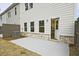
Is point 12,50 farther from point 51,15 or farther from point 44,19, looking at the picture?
point 51,15

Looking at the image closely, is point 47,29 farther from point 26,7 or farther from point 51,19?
point 26,7

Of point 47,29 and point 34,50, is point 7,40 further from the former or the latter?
point 47,29

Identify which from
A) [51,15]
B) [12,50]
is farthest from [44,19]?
[12,50]

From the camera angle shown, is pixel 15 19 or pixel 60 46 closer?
pixel 60 46

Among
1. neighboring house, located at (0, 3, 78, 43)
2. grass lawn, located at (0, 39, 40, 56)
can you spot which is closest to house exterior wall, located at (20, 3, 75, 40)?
neighboring house, located at (0, 3, 78, 43)

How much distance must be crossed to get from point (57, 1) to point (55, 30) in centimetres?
49

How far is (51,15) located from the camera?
8.60 feet

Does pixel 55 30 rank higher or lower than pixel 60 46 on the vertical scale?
higher

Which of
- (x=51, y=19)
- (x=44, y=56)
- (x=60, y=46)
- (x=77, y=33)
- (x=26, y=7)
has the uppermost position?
(x=26, y=7)

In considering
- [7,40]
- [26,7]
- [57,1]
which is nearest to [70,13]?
[57,1]

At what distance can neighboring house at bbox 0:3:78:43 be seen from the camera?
2.48m

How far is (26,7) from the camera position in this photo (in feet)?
8.91

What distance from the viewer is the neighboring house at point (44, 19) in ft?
8.15

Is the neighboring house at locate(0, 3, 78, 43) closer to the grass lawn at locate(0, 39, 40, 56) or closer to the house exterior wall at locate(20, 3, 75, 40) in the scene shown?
the house exterior wall at locate(20, 3, 75, 40)
